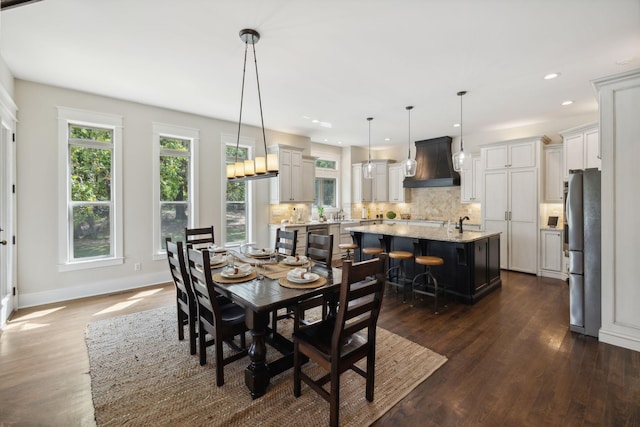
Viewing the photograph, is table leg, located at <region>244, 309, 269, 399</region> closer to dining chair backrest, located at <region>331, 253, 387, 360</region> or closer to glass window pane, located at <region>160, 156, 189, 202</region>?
dining chair backrest, located at <region>331, 253, 387, 360</region>

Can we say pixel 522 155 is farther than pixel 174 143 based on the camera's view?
Yes

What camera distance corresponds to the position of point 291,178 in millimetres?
6285

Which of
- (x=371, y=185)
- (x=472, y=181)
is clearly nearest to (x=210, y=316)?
(x=472, y=181)

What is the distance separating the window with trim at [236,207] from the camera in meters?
5.64

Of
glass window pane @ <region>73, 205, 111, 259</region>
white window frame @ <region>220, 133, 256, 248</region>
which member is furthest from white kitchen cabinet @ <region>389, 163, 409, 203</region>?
glass window pane @ <region>73, 205, 111, 259</region>

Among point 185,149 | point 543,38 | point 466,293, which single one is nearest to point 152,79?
point 185,149

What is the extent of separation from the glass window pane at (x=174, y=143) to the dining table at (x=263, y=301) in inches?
138

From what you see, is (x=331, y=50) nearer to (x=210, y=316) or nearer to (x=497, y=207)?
(x=210, y=316)

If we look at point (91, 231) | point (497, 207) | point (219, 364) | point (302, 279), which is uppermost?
point (497, 207)

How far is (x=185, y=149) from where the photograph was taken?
5.16m

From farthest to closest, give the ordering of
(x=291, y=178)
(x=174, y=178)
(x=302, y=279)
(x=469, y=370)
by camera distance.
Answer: (x=291, y=178) → (x=174, y=178) → (x=469, y=370) → (x=302, y=279)

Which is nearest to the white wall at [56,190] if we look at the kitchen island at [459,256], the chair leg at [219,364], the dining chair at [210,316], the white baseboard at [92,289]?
the white baseboard at [92,289]

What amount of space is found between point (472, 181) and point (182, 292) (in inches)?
248

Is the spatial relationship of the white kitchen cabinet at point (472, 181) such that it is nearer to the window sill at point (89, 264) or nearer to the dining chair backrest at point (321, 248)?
the dining chair backrest at point (321, 248)
